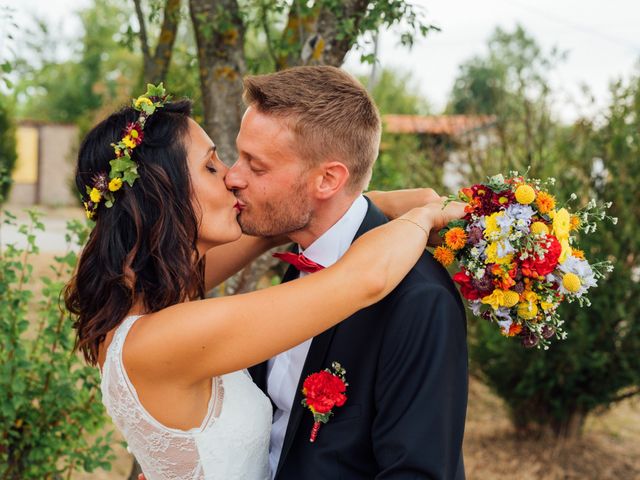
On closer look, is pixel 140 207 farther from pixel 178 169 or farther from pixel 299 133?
pixel 299 133

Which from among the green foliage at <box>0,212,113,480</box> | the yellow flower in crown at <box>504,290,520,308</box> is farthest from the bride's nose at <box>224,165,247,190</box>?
the green foliage at <box>0,212,113,480</box>

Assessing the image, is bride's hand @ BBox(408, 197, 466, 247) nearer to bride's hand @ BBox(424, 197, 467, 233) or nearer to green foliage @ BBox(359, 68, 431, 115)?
bride's hand @ BBox(424, 197, 467, 233)

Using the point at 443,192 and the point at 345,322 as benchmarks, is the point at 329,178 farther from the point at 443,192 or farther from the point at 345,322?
the point at 443,192

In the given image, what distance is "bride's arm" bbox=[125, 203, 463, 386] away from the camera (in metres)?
2.13

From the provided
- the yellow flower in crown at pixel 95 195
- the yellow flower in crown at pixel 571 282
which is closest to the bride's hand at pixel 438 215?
the yellow flower in crown at pixel 571 282

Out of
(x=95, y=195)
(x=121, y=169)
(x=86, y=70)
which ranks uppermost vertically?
(x=121, y=169)

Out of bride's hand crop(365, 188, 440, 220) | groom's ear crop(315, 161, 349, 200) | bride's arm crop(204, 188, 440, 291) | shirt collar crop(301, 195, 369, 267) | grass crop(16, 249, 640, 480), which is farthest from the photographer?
grass crop(16, 249, 640, 480)

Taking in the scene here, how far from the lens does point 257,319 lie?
2137mm

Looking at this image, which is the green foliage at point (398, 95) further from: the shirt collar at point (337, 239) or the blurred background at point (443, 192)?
the shirt collar at point (337, 239)

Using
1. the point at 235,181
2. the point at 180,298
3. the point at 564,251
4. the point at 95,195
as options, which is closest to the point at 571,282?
the point at 564,251

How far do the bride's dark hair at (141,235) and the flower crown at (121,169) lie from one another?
0.08 feet

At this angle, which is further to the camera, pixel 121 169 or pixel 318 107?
pixel 318 107

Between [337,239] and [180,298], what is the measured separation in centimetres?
62

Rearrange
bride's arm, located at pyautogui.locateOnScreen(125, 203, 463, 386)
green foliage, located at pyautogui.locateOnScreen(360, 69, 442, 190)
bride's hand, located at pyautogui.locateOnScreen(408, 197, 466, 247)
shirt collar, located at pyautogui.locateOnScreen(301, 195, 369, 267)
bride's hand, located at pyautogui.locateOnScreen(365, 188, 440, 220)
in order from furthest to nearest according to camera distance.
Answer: green foliage, located at pyautogui.locateOnScreen(360, 69, 442, 190), bride's hand, located at pyautogui.locateOnScreen(365, 188, 440, 220), shirt collar, located at pyautogui.locateOnScreen(301, 195, 369, 267), bride's hand, located at pyautogui.locateOnScreen(408, 197, 466, 247), bride's arm, located at pyautogui.locateOnScreen(125, 203, 463, 386)
